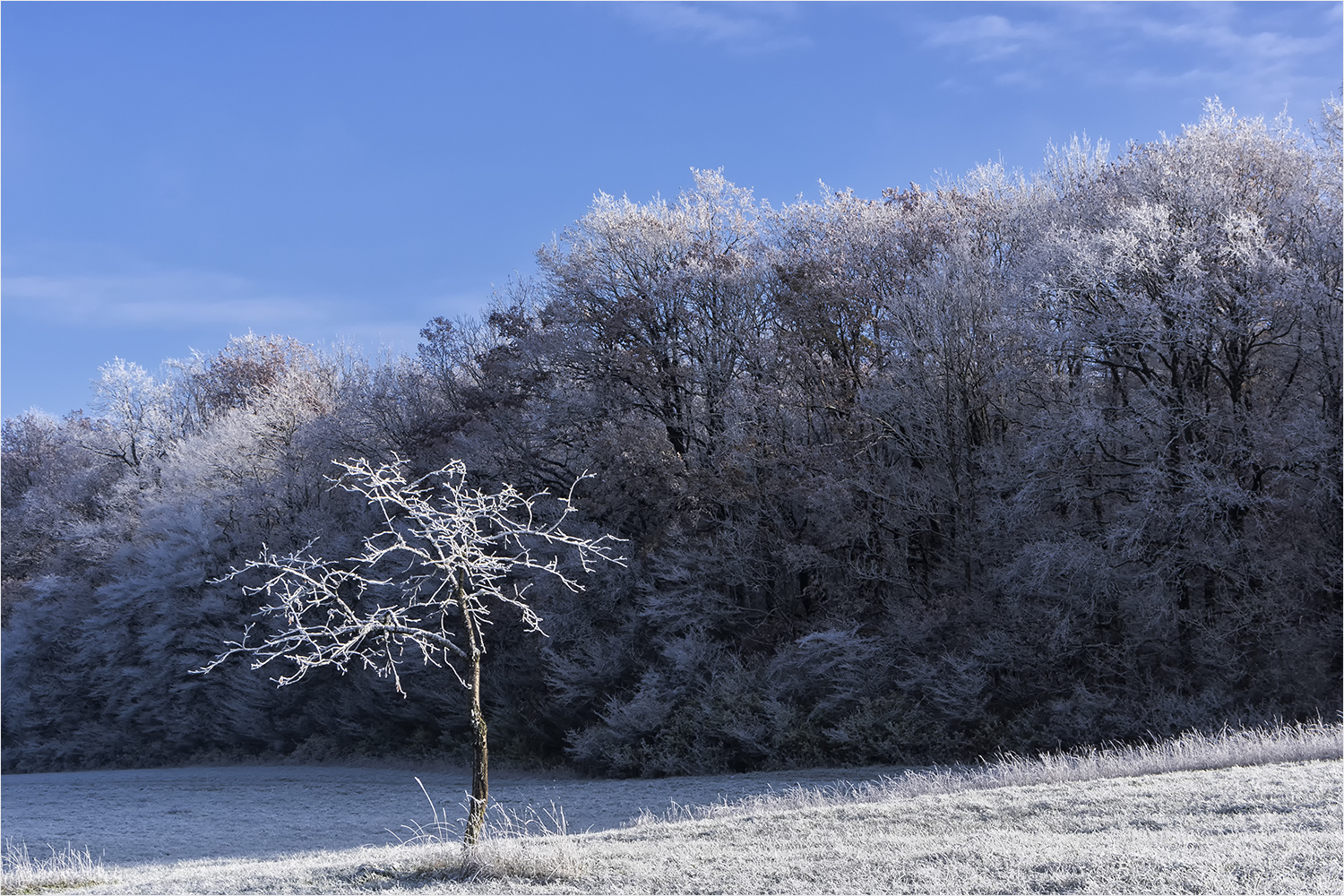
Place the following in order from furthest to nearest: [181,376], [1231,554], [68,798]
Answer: [181,376]
[68,798]
[1231,554]

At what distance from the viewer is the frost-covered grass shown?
23.4 ft

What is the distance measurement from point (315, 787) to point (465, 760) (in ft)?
13.7

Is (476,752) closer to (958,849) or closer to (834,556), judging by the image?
(958,849)

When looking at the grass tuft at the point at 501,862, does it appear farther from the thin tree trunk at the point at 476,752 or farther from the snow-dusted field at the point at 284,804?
the snow-dusted field at the point at 284,804

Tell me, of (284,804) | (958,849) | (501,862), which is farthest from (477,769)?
(284,804)

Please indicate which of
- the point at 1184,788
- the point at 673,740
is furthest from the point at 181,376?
the point at 1184,788

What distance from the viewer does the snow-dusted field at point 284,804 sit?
15898 mm

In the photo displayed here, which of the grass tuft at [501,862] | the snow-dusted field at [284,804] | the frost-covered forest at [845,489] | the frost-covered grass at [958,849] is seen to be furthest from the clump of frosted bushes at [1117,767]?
the frost-covered forest at [845,489]

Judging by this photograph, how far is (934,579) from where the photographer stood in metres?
22.9

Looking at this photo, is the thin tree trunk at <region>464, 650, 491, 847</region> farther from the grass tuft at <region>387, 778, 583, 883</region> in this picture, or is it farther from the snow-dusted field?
the snow-dusted field

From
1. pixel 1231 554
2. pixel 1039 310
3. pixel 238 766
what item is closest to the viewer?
pixel 1231 554

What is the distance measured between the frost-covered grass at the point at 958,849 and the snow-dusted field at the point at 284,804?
14.7 ft

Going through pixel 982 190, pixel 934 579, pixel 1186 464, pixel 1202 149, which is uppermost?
pixel 982 190

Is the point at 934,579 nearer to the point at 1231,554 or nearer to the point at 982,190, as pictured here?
the point at 1231,554
